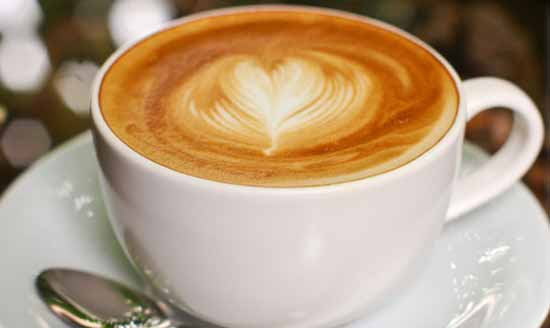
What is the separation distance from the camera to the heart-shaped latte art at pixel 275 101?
1.89ft

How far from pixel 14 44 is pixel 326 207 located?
964 mm

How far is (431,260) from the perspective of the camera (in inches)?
26.5

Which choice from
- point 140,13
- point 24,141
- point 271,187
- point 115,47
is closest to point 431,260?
point 271,187

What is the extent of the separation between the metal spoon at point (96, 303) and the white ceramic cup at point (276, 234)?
0.03 meters

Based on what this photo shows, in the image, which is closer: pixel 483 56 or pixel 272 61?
pixel 272 61

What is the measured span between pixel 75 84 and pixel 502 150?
0.75m

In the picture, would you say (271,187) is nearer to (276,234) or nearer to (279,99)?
(276,234)

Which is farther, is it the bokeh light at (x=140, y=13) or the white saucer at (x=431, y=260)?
the bokeh light at (x=140, y=13)

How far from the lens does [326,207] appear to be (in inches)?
19.4

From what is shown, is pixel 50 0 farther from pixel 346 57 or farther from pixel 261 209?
pixel 261 209

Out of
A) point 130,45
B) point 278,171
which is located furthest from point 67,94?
point 278,171

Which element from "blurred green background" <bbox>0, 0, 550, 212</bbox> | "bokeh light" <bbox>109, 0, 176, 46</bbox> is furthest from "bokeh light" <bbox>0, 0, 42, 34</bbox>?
"bokeh light" <bbox>109, 0, 176, 46</bbox>

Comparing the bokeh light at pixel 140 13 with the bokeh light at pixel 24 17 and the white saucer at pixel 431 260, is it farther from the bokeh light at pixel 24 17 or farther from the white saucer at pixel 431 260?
the white saucer at pixel 431 260

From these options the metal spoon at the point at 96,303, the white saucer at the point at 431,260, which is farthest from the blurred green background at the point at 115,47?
the metal spoon at the point at 96,303
